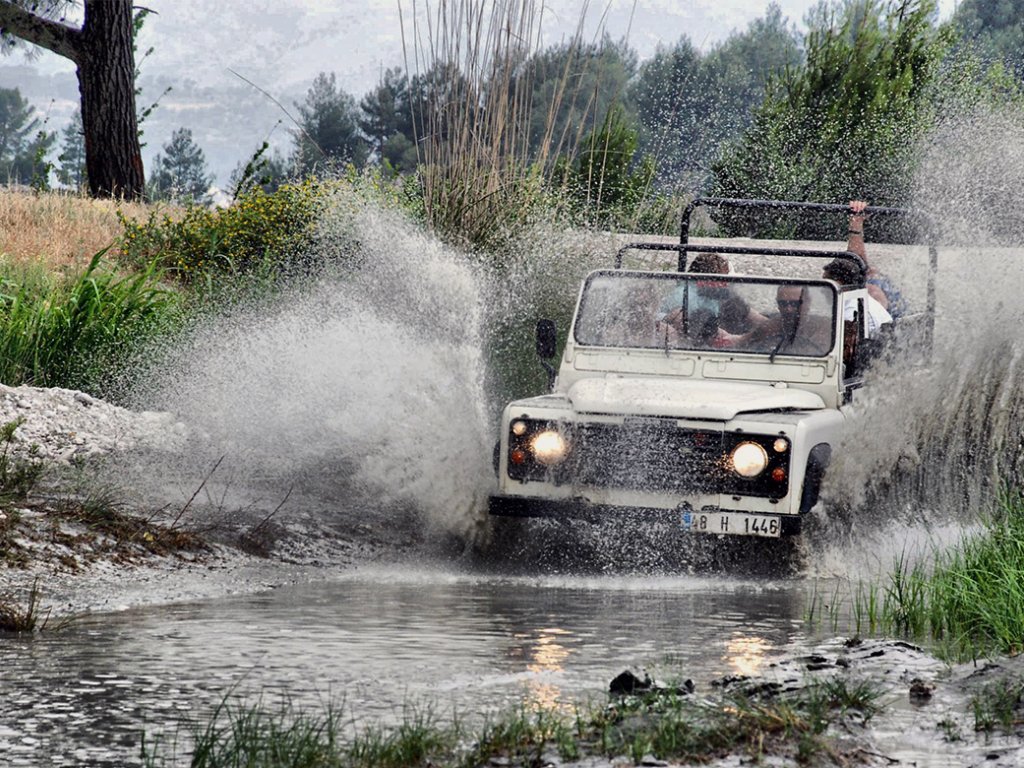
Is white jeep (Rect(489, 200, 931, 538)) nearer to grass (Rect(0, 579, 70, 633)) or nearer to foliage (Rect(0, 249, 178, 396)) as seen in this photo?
grass (Rect(0, 579, 70, 633))

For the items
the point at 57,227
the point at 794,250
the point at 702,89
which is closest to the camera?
the point at 794,250

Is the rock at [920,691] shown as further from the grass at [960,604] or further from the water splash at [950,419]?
the water splash at [950,419]

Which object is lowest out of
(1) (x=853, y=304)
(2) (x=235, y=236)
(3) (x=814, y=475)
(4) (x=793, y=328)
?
(3) (x=814, y=475)

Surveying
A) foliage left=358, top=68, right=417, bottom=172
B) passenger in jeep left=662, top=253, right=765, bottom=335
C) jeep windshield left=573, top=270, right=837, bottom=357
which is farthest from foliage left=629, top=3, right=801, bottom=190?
passenger in jeep left=662, top=253, right=765, bottom=335

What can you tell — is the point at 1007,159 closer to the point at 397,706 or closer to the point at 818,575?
the point at 818,575

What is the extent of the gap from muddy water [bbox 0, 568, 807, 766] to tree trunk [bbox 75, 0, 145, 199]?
54.5 ft

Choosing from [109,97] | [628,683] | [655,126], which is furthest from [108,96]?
[628,683]

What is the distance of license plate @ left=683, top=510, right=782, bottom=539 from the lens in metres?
7.87

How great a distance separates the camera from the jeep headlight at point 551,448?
8180 mm

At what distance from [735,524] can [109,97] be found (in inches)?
681

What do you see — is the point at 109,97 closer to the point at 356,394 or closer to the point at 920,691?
the point at 356,394

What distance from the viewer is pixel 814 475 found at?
809cm

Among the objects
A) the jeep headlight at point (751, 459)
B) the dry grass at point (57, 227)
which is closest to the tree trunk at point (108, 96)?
the dry grass at point (57, 227)

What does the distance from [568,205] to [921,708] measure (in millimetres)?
9124
